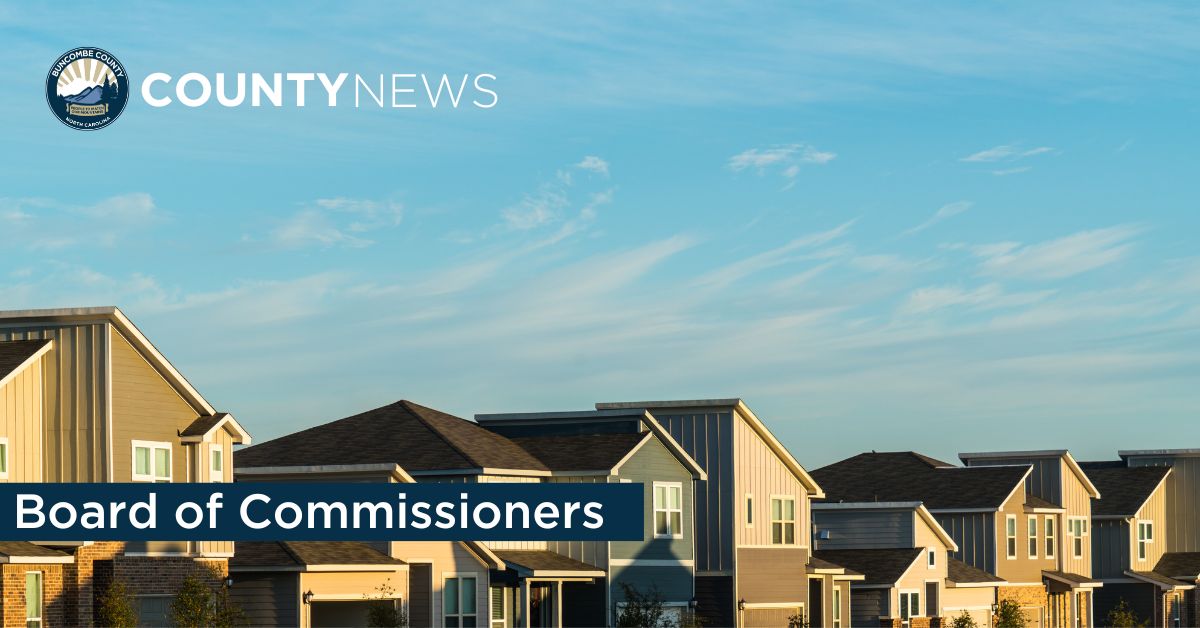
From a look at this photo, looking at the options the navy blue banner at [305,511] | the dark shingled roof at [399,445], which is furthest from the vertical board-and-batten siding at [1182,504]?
the navy blue banner at [305,511]

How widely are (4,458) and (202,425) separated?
6.31 m

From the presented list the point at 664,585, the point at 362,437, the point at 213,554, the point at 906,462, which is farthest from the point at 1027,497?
the point at 213,554

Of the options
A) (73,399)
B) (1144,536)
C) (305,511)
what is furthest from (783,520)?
(1144,536)

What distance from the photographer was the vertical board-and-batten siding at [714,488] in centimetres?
5931

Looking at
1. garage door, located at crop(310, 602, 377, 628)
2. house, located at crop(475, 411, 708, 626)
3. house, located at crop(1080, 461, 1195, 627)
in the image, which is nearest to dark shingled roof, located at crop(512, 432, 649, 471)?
house, located at crop(475, 411, 708, 626)

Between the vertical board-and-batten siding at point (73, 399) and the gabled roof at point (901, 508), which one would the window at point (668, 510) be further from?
the vertical board-and-batten siding at point (73, 399)

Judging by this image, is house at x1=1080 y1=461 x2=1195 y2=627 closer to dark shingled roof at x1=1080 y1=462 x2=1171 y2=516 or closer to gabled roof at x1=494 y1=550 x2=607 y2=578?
dark shingled roof at x1=1080 y1=462 x2=1171 y2=516

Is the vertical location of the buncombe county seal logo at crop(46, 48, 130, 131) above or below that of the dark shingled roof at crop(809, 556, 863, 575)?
above

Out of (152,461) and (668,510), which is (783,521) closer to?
(668,510)

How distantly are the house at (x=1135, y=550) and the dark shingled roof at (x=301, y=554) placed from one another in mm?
46861

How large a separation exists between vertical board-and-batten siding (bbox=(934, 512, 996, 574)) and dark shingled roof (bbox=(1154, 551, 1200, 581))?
55.6 ft

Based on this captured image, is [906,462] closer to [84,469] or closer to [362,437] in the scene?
[362,437]

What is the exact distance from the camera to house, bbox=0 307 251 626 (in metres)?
40.2

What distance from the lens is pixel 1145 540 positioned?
86062mm
